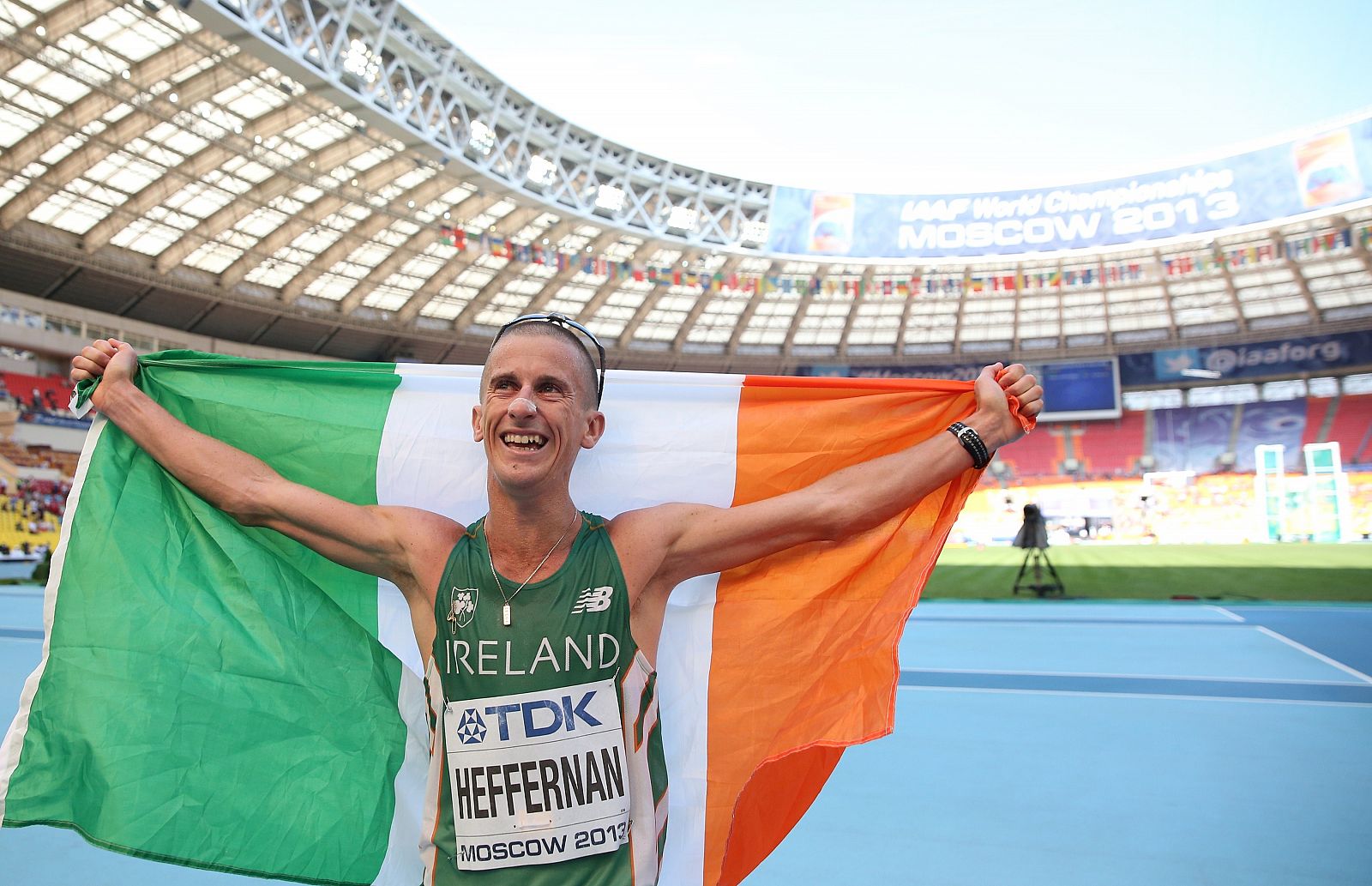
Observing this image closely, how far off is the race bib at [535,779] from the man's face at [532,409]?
475 mm

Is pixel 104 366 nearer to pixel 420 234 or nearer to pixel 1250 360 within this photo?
pixel 420 234

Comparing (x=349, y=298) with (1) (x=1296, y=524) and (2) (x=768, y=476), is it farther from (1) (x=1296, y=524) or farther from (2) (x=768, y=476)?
(1) (x=1296, y=524)

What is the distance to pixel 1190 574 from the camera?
15109mm

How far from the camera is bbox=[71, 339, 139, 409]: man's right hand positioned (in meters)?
2.23

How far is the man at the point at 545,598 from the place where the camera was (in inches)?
67.1

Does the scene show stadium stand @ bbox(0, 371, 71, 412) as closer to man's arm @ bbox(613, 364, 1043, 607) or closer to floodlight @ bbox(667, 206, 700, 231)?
floodlight @ bbox(667, 206, 700, 231)

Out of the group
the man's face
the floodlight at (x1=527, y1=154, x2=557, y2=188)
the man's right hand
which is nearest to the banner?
the floodlight at (x1=527, y1=154, x2=557, y2=188)

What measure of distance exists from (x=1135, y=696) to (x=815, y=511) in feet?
13.6

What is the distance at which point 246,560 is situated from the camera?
2.29m

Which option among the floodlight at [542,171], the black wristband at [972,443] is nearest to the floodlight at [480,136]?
the floodlight at [542,171]

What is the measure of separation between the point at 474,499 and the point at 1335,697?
5289mm

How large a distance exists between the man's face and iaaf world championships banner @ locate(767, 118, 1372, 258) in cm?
2750

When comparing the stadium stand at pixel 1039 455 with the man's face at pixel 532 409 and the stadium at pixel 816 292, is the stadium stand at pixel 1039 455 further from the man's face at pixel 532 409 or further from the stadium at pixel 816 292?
the man's face at pixel 532 409

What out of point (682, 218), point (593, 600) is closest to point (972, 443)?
point (593, 600)
